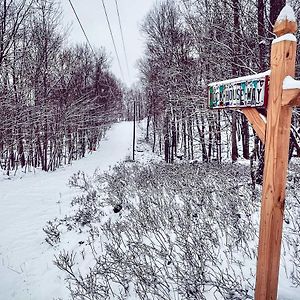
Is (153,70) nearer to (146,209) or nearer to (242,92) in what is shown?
(146,209)

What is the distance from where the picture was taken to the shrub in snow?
3160 mm

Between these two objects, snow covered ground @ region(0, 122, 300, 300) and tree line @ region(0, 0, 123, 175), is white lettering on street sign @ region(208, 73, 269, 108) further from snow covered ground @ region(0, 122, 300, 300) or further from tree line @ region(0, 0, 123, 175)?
tree line @ region(0, 0, 123, 175)

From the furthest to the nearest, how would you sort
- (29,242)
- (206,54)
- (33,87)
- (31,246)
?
(33,87), (206,54), (29,242), (31,246)

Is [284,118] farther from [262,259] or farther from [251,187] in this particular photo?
[251,187]

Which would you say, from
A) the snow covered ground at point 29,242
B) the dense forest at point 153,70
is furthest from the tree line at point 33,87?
the snow covered ground at point 29,242

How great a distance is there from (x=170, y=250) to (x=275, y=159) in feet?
8.41

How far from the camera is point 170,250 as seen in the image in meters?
3.99

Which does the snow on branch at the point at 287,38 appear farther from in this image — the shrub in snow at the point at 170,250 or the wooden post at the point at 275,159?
the shrub in snow at the point at 170,250

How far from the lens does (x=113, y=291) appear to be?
11.7 ft

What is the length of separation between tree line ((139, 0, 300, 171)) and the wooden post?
3474mm

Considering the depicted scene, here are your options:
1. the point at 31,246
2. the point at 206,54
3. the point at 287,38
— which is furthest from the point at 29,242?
the point at 206,54

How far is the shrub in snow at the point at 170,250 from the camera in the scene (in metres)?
3.16

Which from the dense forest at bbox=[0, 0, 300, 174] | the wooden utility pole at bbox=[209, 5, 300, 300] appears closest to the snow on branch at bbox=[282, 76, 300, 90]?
the wooden utility pole at bbox=[209, 5, 300, 300]

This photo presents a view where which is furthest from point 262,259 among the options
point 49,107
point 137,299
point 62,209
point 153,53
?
point 153,53
